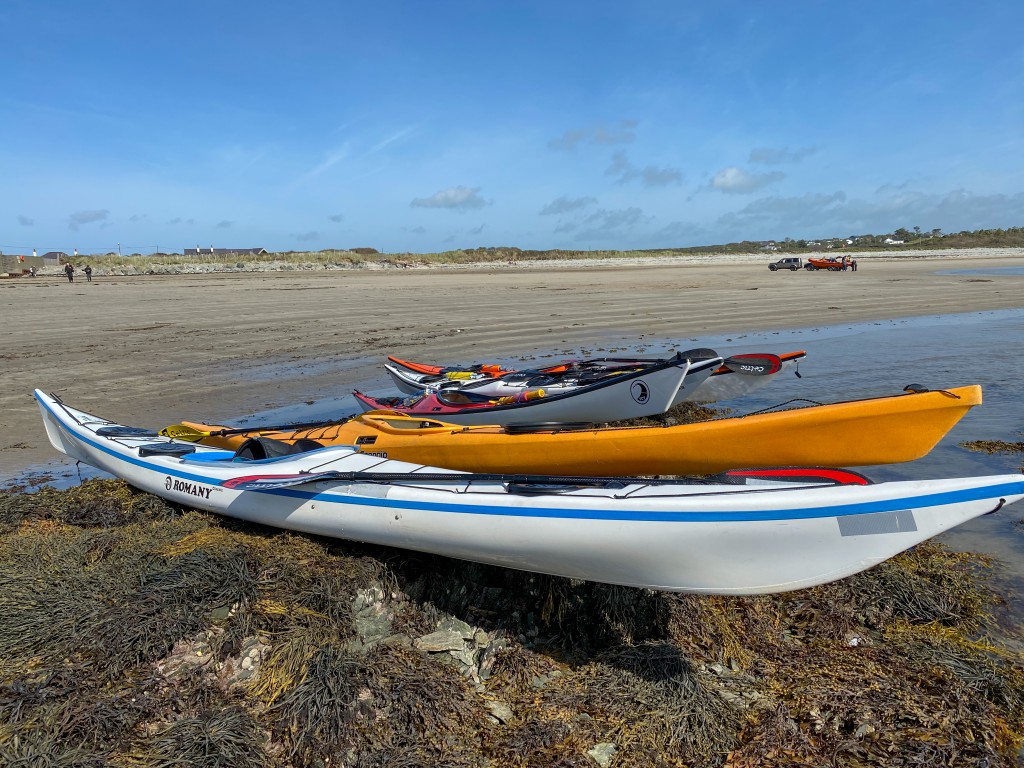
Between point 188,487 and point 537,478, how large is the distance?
3100 millimetres

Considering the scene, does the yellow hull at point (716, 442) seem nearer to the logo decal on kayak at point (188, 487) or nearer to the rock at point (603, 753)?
the logo decal on kayak at point (188, 487)

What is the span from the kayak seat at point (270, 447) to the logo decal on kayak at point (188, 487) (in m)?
0.48

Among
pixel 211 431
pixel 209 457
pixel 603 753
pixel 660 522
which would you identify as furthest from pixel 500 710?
pixel 211 431

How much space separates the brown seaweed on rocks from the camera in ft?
10.3

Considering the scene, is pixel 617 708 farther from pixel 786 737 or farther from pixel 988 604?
pixel 988 604

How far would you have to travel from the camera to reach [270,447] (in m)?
6.12

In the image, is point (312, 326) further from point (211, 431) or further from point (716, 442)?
point (716, 442)

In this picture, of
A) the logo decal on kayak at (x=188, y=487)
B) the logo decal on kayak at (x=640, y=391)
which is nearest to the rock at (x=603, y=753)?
the logo decal on kayak at (x=188, y=487)

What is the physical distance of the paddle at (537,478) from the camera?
4098 mm

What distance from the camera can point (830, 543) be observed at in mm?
3412

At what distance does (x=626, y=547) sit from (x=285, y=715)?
6.28 ft

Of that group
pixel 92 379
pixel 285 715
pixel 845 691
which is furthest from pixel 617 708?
pixel 92 379

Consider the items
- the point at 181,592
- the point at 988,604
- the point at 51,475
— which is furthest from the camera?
the point at 51,475

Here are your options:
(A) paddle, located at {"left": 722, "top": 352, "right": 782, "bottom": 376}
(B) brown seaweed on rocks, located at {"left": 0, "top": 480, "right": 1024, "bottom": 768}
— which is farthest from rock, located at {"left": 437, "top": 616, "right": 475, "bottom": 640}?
(A) paddle, located at {"left": 722, "top": 352, "right": 782, "bottom": 376}
